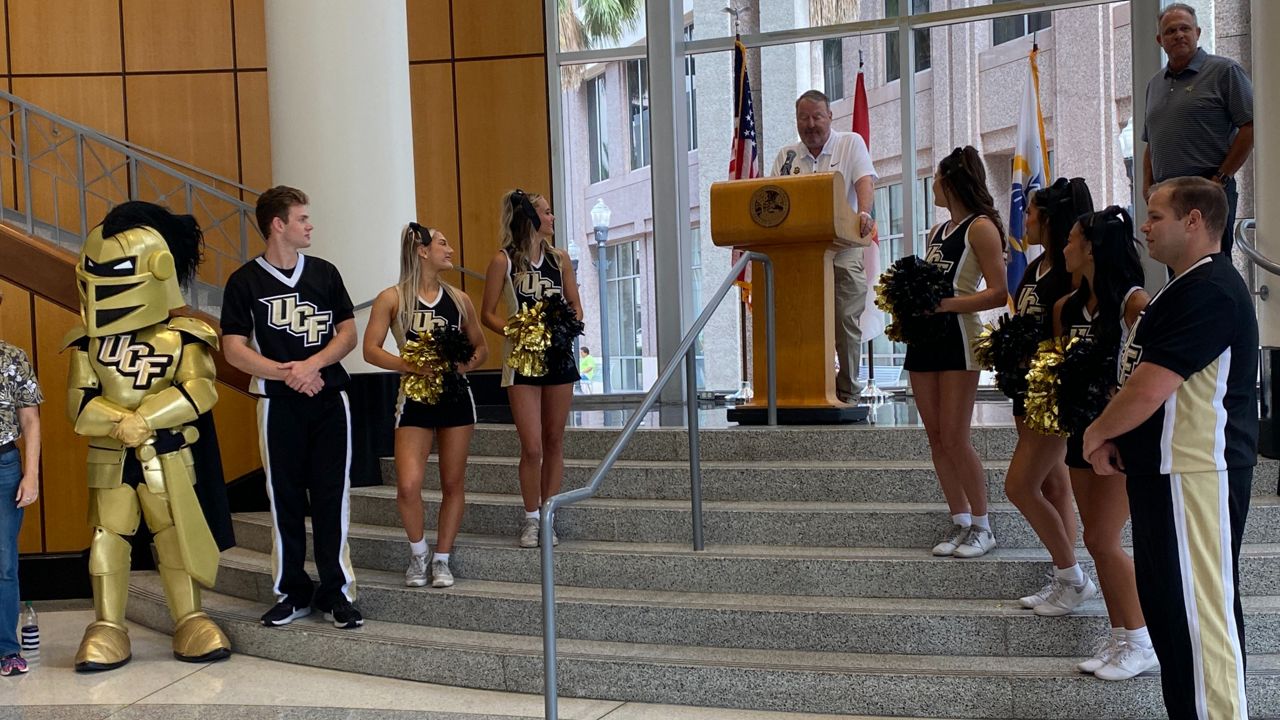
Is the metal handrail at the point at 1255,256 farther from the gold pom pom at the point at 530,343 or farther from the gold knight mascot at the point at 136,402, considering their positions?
the gold knight mascot at the point at 136,402

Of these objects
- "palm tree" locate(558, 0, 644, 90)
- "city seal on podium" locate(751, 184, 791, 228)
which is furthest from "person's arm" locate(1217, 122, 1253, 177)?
"palm tree" locate(558, 0, 644, 90)

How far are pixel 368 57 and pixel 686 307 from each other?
380cm

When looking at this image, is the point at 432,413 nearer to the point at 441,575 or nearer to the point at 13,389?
the point at 441,575

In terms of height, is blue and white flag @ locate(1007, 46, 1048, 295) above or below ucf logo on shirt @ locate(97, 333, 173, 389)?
above

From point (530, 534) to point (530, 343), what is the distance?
0.97 m

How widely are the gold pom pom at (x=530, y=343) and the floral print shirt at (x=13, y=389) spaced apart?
2.16 meters

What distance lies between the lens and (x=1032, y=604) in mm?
4637

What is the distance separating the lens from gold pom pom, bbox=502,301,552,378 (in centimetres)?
548

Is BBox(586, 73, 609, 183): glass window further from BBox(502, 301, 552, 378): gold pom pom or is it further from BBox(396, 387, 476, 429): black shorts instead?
BBox(396, 387, 476, 429): black shorts

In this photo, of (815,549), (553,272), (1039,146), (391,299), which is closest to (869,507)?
(815,549)

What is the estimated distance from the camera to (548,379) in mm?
5719

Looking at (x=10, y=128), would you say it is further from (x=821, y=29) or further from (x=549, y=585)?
(x=549, y=585)

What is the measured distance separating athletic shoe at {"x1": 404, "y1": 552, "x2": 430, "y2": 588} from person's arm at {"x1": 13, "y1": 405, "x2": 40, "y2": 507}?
172 cm

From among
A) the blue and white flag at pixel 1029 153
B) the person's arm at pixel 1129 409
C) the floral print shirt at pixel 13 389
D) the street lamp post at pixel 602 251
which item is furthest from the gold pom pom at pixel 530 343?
the street lamp post at pixel 602 251
